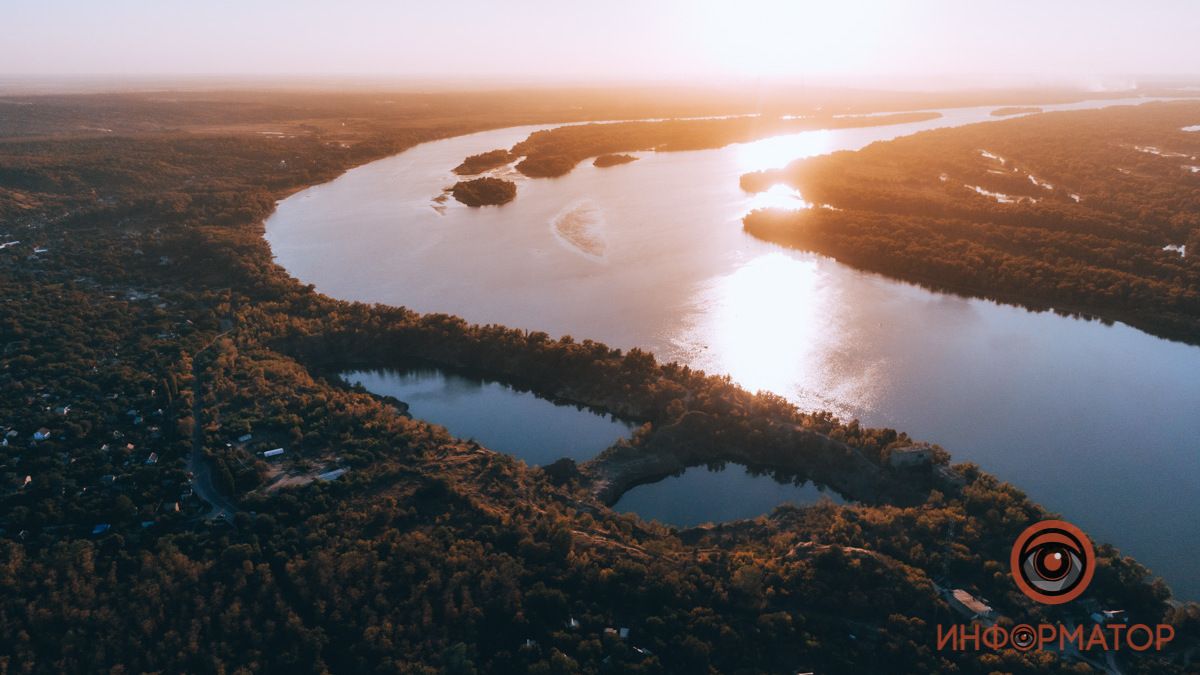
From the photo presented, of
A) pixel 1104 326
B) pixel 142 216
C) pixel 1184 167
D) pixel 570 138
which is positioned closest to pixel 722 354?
pixel 1104 326

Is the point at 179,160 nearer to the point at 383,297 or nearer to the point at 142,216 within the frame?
the point at 142,216

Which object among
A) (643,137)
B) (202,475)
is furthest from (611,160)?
(202,475)

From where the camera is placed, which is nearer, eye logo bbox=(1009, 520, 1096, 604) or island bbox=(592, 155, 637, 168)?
eye logo bbox=(1009, 520, 1096, 604)

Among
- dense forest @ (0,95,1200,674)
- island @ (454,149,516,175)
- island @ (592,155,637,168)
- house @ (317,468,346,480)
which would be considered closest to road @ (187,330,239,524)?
dense forest @ (0,95,1200,674)

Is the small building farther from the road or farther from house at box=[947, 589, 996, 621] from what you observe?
the road

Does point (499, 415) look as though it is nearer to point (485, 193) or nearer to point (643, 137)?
point (485, 193)

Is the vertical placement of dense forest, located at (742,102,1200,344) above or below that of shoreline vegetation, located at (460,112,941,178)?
below

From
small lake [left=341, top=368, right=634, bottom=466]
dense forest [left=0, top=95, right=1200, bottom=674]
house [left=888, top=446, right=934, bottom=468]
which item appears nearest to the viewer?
dense forest [left=0, top=95, right=1200, bottom=674]
